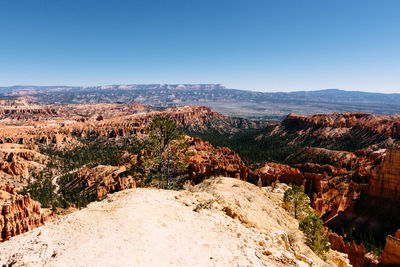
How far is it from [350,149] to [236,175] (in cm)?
8586

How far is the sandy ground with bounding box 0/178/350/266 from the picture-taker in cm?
836

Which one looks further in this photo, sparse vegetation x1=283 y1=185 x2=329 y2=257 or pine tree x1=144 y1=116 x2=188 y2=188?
pine tree x1=144 y1=116 x2=188 y2=188

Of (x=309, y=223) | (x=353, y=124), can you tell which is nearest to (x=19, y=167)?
(x=309, y=223)

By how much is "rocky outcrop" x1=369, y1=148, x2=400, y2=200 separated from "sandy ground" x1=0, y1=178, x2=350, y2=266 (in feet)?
156

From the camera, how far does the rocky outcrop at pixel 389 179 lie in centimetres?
4341

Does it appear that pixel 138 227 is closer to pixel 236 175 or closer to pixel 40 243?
pixel 40 243

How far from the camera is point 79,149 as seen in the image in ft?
406

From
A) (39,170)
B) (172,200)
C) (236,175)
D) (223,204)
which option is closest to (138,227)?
(172,200)

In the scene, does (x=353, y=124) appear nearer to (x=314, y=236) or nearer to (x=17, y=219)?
(x=314, y=236)

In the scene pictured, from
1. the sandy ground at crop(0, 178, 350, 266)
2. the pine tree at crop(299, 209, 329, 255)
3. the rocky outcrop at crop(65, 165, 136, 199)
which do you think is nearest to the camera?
the sandy ground at crop(0, 178, 350, 266)

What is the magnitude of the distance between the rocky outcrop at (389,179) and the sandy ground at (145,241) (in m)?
47.5

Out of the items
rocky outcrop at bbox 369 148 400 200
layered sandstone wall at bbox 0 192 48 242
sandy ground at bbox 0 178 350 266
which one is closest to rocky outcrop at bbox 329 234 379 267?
sandy ground at bbox 0 178 350 266

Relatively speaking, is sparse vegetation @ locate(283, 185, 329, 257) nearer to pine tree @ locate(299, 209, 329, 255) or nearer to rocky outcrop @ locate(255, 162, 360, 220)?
pine tree @ locate(299, 209, 329, 255)

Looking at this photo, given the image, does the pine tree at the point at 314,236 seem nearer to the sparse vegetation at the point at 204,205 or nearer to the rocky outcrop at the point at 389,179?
the sparse vegetation at the point at 204,205
